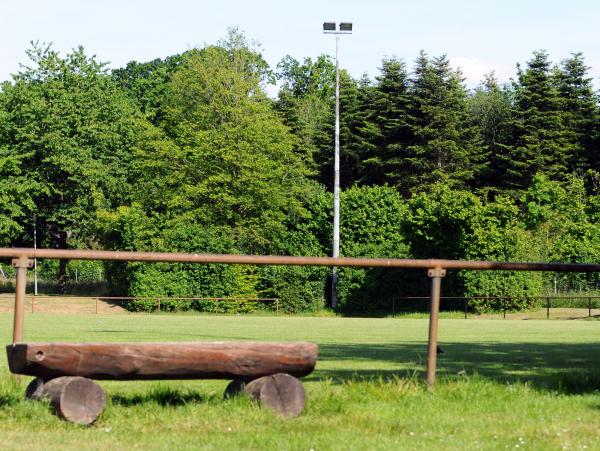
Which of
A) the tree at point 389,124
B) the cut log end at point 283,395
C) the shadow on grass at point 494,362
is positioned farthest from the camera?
the tree at point 389,124

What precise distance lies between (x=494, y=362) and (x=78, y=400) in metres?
7.84

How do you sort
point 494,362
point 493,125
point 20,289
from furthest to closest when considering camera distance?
point 493,125 < point 494,362 < point 20,289

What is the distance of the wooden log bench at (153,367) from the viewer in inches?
290

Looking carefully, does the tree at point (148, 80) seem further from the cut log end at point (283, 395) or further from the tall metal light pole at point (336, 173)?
the cut log end at point (283, 395)

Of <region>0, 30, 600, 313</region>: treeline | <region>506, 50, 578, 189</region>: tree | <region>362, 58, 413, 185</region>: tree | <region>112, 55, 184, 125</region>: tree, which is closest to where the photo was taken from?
<region>0, 30, 600, 313</region>: treeline

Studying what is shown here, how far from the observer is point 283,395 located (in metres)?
7.89

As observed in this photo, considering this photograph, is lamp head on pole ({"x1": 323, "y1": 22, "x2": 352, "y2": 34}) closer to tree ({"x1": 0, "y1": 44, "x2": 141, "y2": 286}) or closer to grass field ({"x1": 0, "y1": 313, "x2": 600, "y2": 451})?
tree ({"x1": 0, "y1": 44, "x2": 141, "y2": 286})

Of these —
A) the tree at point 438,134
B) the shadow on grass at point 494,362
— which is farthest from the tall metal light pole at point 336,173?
the shadow on grass at point 494,362

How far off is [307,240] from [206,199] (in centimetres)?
696

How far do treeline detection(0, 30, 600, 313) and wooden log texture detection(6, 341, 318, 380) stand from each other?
41206mm

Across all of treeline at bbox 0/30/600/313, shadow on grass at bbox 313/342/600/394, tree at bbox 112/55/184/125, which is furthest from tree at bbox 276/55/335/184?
shadow on grass at bbox 313/342/600/394

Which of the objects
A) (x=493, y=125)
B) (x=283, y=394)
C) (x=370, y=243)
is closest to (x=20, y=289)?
(x=283, y=394)

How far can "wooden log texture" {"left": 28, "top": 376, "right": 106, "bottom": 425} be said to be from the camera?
7.34m

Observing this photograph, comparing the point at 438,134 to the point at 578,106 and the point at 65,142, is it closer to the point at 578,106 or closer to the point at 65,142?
the point at 578,106
